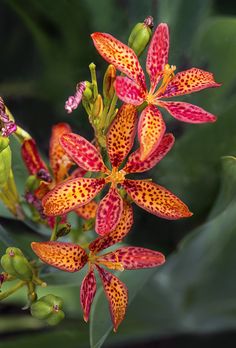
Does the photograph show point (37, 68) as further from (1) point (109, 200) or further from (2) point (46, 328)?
(1) point (109, 200)

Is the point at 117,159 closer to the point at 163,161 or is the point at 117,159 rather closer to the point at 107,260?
the point at 107,260

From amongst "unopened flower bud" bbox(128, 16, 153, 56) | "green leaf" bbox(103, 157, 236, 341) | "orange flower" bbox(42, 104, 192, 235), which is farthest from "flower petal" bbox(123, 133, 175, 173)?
"green leaf" bbox(103, 157, 236, 341)

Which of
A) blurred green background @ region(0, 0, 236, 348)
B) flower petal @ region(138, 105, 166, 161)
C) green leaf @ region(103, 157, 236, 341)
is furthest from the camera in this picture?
green leaf @ region(103, 157, 236, 341)

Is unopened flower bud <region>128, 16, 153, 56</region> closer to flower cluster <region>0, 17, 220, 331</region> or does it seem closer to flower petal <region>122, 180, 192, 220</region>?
flower cluster <region>0, 17, 220, 331</region>

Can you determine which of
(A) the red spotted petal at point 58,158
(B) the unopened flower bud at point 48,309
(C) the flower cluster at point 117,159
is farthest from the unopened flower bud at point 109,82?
(B) the unopened flower bud at point 48,309

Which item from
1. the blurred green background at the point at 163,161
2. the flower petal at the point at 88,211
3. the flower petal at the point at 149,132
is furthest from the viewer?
the blurred green background at the point at 163,161

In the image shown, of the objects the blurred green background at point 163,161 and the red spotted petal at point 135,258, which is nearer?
the red spotted petal at point 135,258

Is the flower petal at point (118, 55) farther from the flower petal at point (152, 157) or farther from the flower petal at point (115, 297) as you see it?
the flower petal at point (115, 297)
